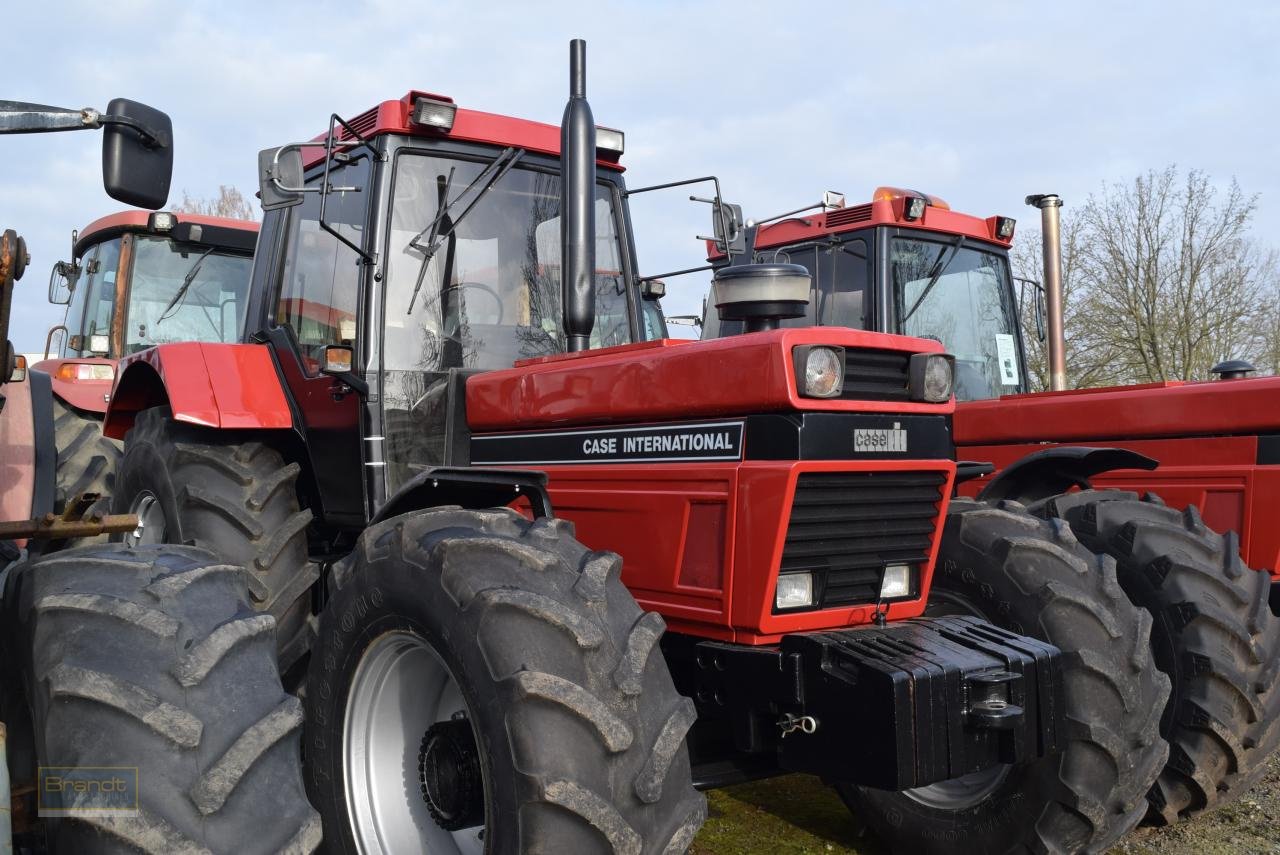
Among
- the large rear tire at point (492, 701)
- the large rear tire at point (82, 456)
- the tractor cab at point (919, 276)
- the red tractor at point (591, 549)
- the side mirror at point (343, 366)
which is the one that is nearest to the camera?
the large rear tire at point (492, 701)

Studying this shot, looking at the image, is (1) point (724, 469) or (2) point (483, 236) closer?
(1) point (724, 469)

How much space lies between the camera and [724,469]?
3.16 m

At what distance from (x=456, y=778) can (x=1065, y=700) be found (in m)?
1.76

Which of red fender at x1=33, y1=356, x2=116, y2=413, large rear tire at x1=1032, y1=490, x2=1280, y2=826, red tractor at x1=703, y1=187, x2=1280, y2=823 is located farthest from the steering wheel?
red fender at x1=33, y1=356, x2=116, y2=413

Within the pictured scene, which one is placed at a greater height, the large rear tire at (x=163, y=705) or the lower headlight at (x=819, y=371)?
the lower headlight at (x=819, y=371)

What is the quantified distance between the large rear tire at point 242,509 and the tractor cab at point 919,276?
9.17 ft

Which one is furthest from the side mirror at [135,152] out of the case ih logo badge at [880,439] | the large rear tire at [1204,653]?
the large rear tire at [1204,653]

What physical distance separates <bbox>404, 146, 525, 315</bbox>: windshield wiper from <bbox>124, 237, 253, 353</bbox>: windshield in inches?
176

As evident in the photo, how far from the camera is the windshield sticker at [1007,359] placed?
6.75 meters

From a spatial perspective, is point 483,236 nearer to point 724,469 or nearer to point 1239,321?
point 724,469

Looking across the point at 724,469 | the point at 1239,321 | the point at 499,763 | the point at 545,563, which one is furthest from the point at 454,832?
the point at 1239,321

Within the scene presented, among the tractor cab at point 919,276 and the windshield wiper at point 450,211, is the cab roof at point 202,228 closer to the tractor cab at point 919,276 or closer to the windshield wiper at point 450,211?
the tractor cab at point 919,276

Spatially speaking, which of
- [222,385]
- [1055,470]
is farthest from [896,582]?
[222,385]

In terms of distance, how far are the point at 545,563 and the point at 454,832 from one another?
99 cm
